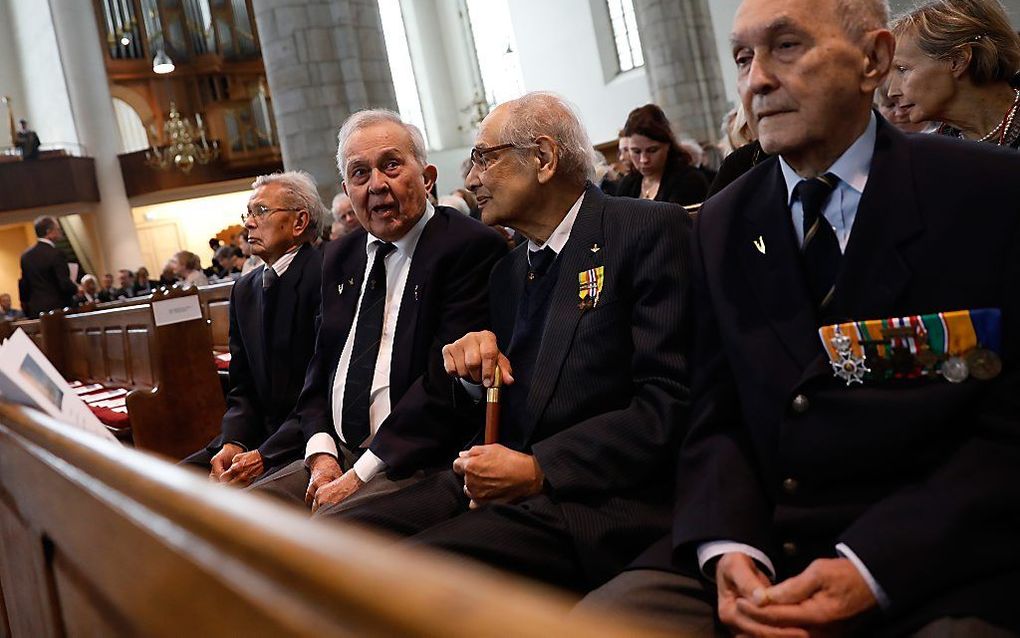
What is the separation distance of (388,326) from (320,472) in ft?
1.50

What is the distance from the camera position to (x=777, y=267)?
1.49 m

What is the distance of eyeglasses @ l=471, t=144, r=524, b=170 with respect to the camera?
2178 mm

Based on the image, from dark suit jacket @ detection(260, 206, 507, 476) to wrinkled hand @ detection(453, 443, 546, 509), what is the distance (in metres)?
0.43

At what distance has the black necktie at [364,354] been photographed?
2.56 m

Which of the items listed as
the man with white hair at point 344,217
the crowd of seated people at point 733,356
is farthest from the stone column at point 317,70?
the crowd of seated people at point 733,356

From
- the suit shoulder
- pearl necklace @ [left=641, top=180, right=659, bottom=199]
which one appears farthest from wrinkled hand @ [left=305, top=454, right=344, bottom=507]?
pearl necklace @ [left=641, top=180, right=659, bottom=199]

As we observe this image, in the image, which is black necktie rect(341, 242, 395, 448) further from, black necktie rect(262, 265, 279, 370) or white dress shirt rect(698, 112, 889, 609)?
white dress shirt rect(698, 112, 889, 609)

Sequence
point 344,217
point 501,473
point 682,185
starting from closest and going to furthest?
point 501,473
point 682,185
point 344,217

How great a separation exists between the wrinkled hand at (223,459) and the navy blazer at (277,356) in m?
0.04

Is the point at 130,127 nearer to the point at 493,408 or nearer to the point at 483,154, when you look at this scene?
the point at 483,154

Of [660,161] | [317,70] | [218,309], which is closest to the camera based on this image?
[660,161]

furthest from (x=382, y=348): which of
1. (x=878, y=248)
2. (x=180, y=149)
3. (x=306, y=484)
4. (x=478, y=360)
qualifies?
(x=180, y=149)

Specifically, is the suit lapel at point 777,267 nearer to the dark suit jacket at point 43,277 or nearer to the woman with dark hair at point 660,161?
the woman with dark hair at point 660,161

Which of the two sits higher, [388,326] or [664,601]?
[388,326]
